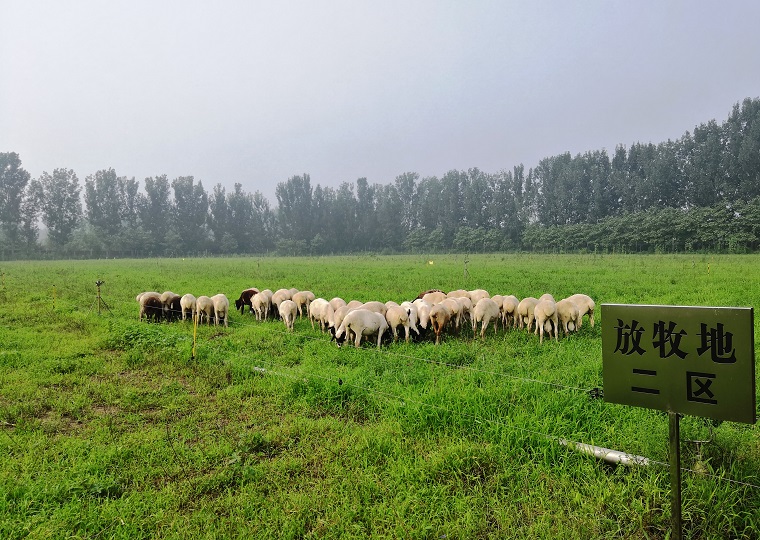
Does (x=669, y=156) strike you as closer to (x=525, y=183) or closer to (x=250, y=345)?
(x=525, y=183)

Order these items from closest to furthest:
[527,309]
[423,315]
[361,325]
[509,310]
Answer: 1. [361,325]
2. [527,309]
3. [423,315]
4. [509,310]

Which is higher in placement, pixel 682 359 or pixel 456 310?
pixel 682 359

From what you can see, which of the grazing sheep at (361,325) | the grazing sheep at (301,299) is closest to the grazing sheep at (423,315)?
the grazing sheep at (361,325)

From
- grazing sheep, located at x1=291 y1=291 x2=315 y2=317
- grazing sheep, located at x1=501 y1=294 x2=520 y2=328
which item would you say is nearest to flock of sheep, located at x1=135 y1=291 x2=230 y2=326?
grazing sheep, located at x1=291 y1=291 x2=315 y2=317

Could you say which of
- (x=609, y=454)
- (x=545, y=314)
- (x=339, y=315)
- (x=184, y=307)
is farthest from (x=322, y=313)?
(x=609, y=454)

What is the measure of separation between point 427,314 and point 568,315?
2933mm

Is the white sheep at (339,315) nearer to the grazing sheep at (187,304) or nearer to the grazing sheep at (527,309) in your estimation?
the grazing sheep at (527,309)

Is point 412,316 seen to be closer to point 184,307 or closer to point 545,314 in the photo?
point 545,314

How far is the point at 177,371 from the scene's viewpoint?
7.01 meters

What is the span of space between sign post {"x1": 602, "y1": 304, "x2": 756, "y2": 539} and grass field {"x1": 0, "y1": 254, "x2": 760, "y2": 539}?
0.96m

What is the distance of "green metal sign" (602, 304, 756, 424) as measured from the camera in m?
2.47

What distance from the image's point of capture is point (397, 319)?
349 inches

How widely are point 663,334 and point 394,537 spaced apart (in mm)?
2323

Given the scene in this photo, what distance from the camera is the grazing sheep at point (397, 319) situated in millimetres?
8831
